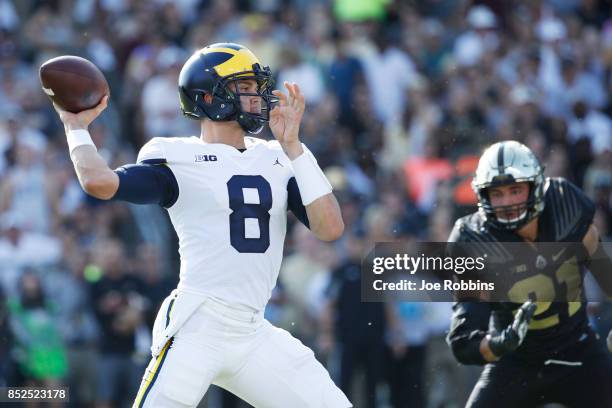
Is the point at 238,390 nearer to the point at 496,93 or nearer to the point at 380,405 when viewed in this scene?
the point at 380,405

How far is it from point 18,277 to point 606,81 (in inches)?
223

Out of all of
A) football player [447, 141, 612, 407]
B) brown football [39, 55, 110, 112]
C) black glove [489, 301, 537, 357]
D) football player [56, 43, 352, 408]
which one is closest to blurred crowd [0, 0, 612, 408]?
football player [447, 141, 612, 407]

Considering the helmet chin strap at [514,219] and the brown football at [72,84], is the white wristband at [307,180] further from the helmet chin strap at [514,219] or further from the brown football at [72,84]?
the helmet chin strap at [514,219]

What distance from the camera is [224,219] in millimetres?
5164

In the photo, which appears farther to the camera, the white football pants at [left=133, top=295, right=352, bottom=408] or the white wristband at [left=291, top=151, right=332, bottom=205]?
the white wristband at [left=291, top=151, right=332, bottom=205]

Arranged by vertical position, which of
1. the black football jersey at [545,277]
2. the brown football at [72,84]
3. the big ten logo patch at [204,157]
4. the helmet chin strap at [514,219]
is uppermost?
the brown football at [72,84]

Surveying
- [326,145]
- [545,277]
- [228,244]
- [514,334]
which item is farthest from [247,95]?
[326,145]

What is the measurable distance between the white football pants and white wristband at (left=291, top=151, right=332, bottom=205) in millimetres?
557

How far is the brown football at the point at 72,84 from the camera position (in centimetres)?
509

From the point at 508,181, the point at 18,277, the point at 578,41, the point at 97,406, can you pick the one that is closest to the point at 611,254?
the point at 508,181

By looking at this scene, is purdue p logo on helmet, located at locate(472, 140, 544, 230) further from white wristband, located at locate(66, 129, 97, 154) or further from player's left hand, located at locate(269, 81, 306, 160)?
white wristband, located at locate(66, 129, 97, 154)

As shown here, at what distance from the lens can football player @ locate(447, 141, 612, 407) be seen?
5863mm

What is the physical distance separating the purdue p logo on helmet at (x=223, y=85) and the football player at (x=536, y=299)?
1.24 metres

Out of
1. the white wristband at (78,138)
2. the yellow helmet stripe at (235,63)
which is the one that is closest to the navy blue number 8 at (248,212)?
the yellow helmet stripe at (235,63)
